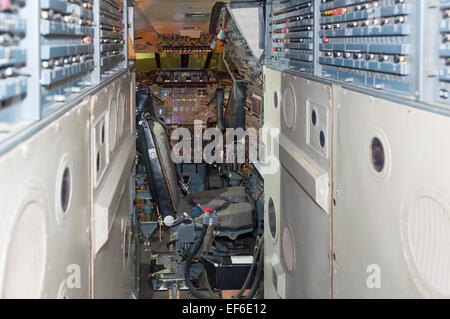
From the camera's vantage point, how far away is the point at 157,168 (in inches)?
196

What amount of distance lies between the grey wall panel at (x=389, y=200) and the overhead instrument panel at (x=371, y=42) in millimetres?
82

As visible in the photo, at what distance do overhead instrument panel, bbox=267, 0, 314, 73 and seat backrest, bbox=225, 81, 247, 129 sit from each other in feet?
6.32

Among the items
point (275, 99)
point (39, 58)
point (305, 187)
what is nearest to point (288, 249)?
point (305, 187)

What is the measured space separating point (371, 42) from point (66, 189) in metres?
1.08

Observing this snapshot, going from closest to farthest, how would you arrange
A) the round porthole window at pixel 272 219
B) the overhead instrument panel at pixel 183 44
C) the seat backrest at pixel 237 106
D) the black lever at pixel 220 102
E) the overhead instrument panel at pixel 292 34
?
the overhead instrument panel at pixel 292 34 → the round porthole window at pixel 272 219 → the seat backrest at pixel 237 106 → the black lever at pixel 220 102 → the overhead instrument panel at pixel 183 44

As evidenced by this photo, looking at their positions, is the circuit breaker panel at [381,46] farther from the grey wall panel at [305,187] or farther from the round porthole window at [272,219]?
the round porthole window at [272,219]

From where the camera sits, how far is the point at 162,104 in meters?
8.45

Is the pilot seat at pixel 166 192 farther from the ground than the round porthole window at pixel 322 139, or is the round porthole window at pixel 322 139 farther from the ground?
the round porthole window at pixel 322 139

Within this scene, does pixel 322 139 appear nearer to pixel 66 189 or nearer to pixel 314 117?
pixel 314 117

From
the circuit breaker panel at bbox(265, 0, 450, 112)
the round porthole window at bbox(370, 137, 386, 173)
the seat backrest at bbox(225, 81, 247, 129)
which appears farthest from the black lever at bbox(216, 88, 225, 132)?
the round porthole window at bbox(370, 137, 386, 173)

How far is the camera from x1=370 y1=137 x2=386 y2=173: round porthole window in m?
1.64

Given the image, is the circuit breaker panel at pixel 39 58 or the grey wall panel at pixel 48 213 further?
the circuit breaker panel at pixel 39 58

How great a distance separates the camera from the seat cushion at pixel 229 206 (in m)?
4.96

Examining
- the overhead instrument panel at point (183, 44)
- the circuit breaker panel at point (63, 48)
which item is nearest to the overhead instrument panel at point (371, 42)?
the circuit breaker panel at point (63, 48)
